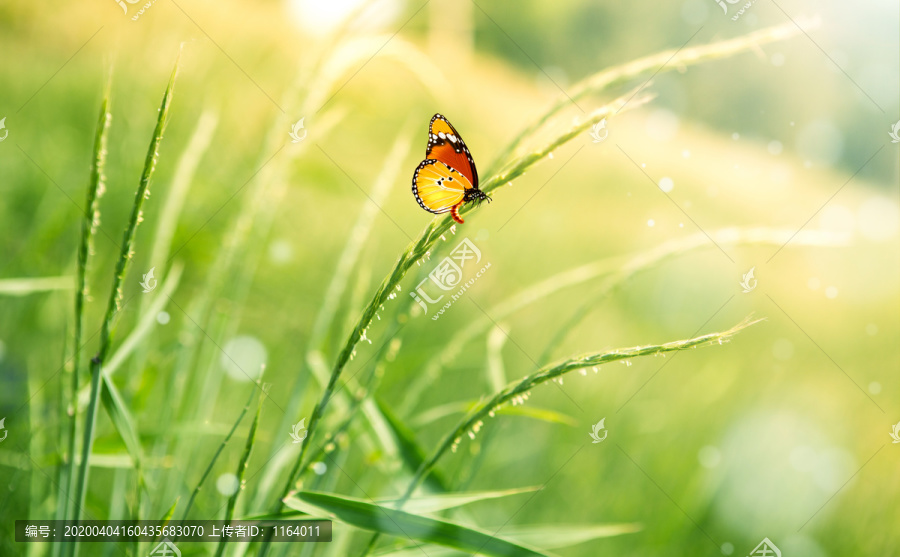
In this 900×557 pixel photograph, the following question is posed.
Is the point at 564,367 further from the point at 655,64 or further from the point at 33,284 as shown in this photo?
the point at 33,284

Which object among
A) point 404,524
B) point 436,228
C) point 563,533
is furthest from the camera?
point 563,533

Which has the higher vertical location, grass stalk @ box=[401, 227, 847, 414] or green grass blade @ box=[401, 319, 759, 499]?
grass stalk @ box=[401, 227, 847, 414]

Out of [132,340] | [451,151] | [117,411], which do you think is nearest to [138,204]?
[117,411]

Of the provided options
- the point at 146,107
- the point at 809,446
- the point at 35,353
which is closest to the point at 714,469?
the point at 809,446

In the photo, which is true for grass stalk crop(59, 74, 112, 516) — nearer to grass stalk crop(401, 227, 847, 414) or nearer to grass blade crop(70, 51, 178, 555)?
grass blade crop(70, 51, 178, 555)

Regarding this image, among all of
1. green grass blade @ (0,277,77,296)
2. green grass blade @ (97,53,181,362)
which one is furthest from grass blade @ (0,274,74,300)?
green grass blade @ (97,53,181,362)

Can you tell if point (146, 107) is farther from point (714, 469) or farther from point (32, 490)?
point (714, 469)
